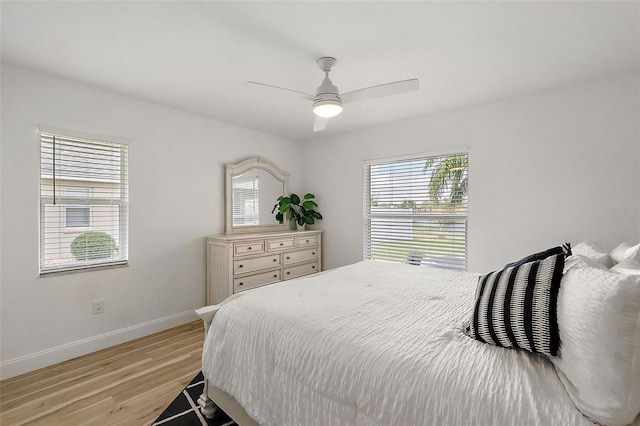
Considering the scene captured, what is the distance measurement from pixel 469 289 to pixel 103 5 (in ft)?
9.09

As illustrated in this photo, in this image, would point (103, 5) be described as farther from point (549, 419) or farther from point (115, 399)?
point (549, 419)

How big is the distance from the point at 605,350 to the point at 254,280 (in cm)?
326

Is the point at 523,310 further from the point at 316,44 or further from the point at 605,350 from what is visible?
the point at 316,44

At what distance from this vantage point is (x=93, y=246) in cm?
285

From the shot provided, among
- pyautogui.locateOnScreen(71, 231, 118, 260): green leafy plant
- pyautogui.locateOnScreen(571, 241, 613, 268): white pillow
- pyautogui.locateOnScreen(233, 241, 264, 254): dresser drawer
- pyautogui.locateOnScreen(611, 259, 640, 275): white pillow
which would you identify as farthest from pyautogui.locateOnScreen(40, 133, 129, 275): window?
pyautogui.locateOnScreen(571, 241, 613, 268): white pillow

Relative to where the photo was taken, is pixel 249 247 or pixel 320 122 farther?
pixel 249 247

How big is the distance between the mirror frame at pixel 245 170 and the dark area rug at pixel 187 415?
2.09m

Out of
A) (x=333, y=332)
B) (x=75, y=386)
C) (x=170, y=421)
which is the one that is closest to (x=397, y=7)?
(x=333, y=332)

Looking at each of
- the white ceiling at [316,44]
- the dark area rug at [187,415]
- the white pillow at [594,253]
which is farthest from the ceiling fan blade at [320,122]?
the dark area rug at [187,415]

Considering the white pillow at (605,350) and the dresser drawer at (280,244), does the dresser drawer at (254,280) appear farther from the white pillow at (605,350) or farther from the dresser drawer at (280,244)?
the white pillow at (605,350)

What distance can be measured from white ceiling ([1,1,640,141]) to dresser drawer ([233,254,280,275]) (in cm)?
180

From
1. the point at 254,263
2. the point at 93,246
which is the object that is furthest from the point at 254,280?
the point at 93,246

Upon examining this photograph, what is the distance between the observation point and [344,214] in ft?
14.4

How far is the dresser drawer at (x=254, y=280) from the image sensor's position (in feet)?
11.4
